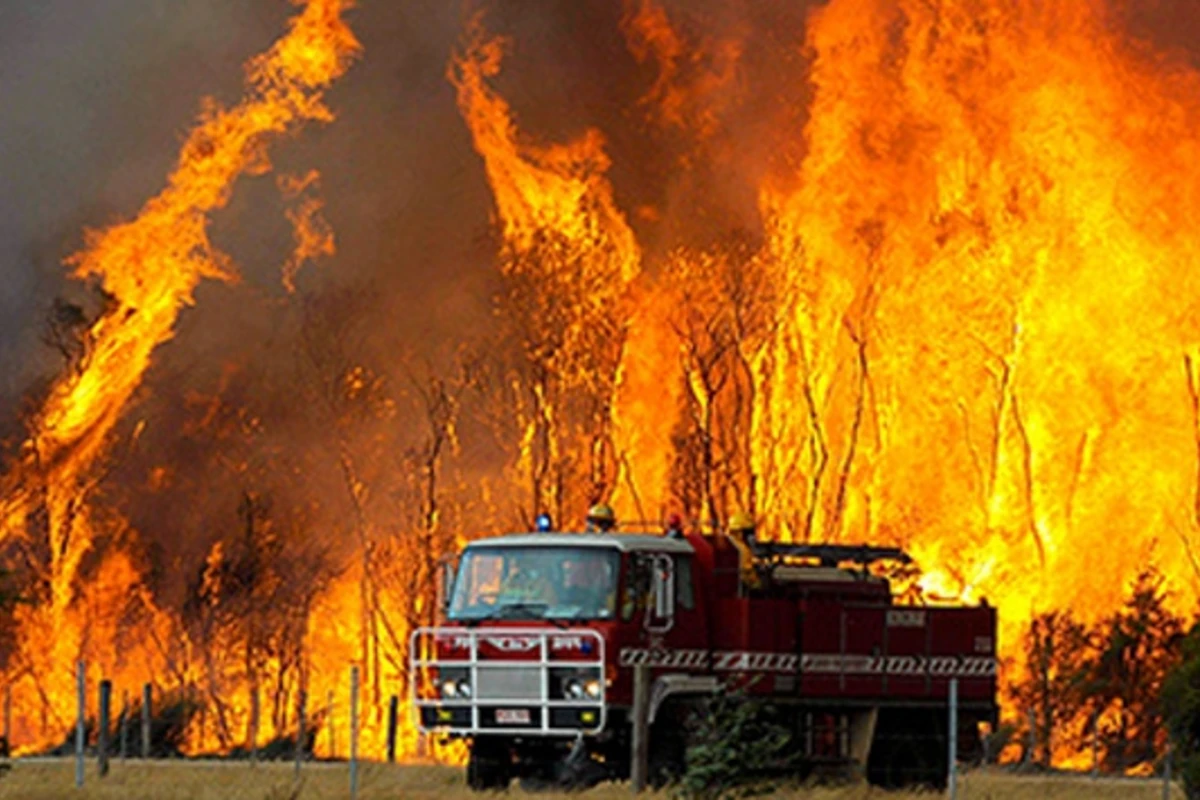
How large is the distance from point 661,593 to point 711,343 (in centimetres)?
2829

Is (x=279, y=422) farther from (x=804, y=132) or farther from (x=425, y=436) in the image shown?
(x=804, y=132)

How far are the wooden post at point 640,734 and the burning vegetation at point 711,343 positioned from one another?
1017 inches

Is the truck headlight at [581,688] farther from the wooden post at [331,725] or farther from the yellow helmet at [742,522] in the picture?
the wooden post at [331,725]

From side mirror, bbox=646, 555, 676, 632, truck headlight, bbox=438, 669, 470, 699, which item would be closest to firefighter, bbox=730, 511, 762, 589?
side mirror, bbox=646, 555, 676, 632

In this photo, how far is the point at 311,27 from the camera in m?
67.4

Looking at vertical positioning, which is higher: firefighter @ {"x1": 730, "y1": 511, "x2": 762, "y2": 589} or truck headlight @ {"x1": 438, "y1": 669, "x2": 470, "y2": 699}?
firefighter @ {"x1": 730, "y1": 511, "x2": 762, "y2": 589}

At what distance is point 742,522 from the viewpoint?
39.8m

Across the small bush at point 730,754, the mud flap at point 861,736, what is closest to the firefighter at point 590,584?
the small bush at point 730,754

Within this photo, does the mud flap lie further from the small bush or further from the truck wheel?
the small bush

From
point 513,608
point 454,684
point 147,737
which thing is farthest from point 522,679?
point 147,737

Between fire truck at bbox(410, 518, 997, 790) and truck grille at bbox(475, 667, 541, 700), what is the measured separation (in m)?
0.02

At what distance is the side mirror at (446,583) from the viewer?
37.4m

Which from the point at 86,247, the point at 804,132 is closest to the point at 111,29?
the point at 86,247

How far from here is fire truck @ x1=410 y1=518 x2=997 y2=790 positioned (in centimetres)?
3625
